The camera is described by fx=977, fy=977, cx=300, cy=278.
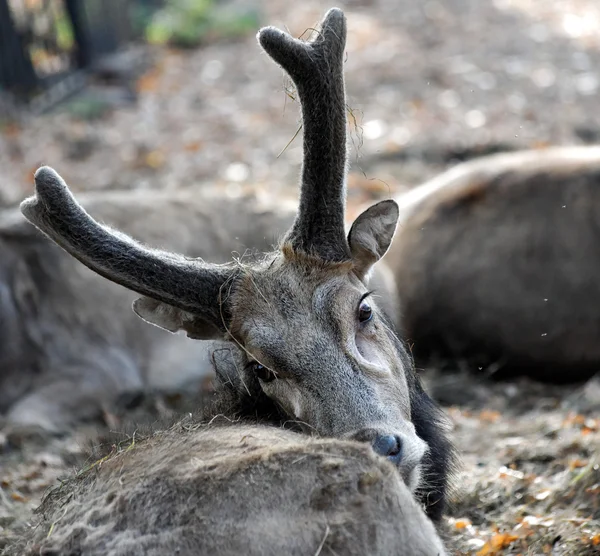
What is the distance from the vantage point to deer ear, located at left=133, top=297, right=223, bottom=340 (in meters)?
5.05

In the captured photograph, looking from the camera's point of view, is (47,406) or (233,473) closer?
(233,473)

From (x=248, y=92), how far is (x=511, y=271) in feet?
26.4

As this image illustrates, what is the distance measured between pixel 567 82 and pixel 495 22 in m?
4.06

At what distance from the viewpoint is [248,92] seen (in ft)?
49.6

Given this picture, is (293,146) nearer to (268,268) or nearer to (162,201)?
(162,201)

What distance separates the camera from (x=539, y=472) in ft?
19.2

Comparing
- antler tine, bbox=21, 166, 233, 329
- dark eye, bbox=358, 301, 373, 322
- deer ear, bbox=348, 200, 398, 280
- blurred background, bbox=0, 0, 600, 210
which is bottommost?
blurred background, bbox=0, 0, 600, 210

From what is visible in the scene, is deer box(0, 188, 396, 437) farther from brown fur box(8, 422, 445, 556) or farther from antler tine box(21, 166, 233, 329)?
brown fur box(8, 422, 445, 556)

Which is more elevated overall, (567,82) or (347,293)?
(347,293)

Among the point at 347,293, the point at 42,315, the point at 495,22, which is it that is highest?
the point at 347,293

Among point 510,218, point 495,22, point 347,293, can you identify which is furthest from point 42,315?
point 495,22

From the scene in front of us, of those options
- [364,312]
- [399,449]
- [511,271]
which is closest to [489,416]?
[511,271]

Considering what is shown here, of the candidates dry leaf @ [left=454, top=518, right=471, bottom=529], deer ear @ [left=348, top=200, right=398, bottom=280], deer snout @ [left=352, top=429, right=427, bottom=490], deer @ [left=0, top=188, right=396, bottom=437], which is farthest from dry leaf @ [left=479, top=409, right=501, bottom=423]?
deer snout @ [left=352, top=429, right=427, bottom=490]

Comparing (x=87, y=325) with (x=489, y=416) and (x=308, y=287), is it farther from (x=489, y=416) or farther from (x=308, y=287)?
(x=308, y=287)
